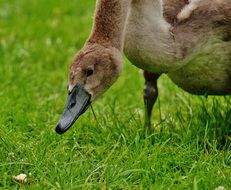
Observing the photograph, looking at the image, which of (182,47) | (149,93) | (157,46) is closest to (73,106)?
(157,46)

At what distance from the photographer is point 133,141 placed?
450 cm

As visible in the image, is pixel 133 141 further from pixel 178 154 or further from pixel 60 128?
pixel 60 128

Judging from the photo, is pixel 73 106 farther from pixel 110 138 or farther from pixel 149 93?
pixel 149 93

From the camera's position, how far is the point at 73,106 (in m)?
4.00

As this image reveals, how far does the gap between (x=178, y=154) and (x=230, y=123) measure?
0.66m

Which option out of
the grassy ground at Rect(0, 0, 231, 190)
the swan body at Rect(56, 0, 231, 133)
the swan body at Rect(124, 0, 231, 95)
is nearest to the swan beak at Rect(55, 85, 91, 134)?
the swan body at Rect(56, 0, 231, 133)

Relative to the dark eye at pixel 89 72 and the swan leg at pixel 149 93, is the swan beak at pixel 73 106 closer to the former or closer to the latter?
the dark eye at pixel 89 72

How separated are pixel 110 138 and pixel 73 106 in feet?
2.40

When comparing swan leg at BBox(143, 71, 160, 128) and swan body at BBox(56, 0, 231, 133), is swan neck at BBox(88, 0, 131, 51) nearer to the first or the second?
swan body at BBox(56, 0, 231, 133)

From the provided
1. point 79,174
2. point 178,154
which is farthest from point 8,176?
point 178,154

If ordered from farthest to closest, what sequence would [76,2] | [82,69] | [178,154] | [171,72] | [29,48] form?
[76,2]
[29,48]
[171,72]
[178,154]
[82,69]

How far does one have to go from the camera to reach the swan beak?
3969 mm

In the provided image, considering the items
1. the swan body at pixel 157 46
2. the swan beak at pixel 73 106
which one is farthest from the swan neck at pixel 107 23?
the swan beak at pixel 73 106

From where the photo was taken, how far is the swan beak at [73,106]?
13.0 feet
